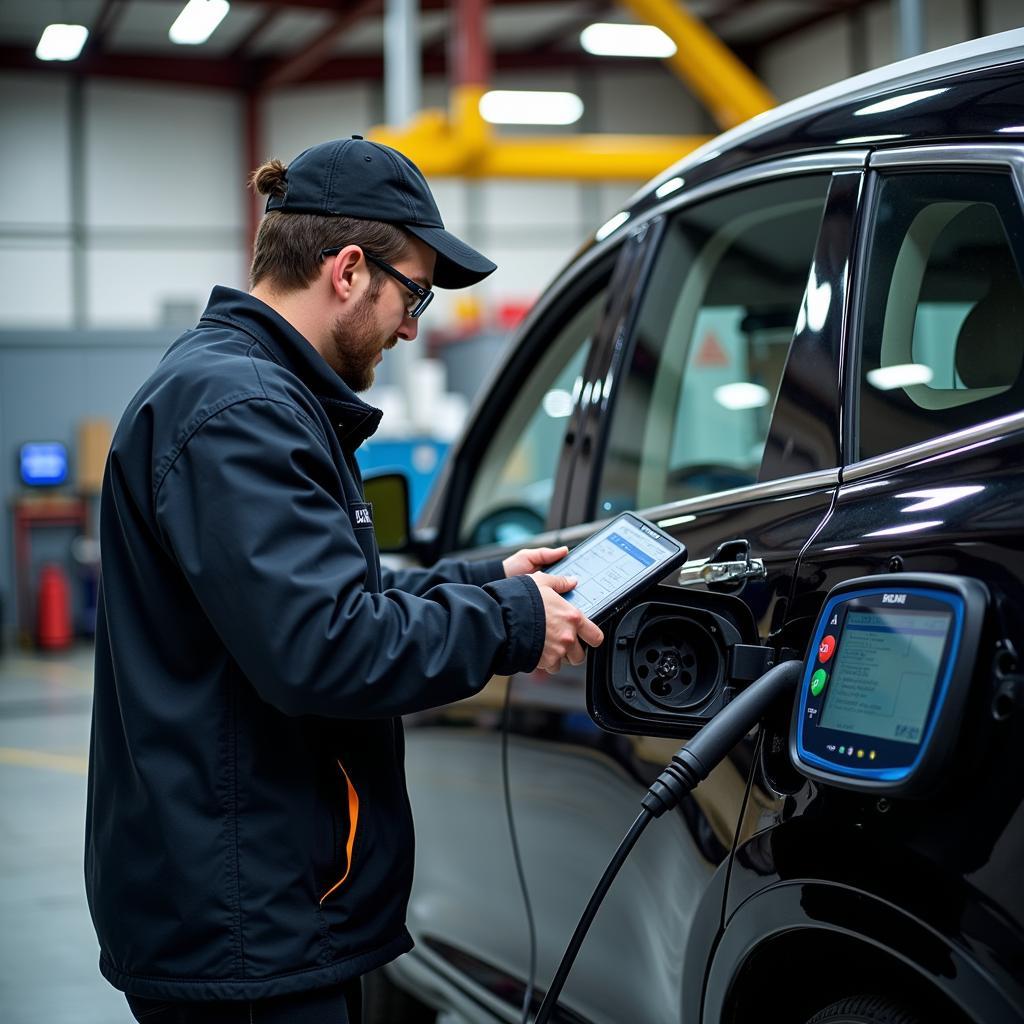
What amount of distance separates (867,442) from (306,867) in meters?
0.90

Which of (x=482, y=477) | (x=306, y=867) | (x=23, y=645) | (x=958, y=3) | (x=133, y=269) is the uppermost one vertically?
(x=958, y=3)

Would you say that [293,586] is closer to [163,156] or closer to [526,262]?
[163,156]

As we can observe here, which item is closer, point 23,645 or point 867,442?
point 867,442

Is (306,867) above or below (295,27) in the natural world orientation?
below

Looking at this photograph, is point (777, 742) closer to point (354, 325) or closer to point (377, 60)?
point (354, 325)

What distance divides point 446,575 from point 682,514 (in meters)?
0.48

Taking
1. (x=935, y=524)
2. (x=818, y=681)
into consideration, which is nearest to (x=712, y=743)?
(x=818, y=681)

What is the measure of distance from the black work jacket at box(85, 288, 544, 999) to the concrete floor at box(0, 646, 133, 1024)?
2761mm

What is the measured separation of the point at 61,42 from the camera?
17656 millimetres

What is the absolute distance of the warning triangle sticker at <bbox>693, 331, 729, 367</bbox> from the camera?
2.98 m

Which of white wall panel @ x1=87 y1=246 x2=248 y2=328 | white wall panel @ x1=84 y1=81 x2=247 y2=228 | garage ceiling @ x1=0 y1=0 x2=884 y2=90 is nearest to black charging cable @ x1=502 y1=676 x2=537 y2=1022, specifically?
garage ceiling @ x1=0 y1=0 x2=884 y2=90

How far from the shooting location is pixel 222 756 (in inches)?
71.2

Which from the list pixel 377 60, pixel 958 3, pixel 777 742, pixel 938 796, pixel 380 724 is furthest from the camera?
pixel 377 60

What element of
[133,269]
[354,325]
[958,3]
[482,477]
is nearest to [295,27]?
[133,269]
